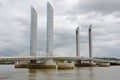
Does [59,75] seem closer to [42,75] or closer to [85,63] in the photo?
[42,75]

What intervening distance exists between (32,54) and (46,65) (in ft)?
24.3

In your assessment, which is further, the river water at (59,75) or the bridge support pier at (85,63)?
the bridge support pier at (85,63)

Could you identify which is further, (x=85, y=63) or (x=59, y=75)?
(x=85, y=63)

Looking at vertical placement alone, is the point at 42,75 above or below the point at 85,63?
below

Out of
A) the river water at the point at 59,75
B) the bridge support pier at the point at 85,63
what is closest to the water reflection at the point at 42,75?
the river water at the point at 59,75

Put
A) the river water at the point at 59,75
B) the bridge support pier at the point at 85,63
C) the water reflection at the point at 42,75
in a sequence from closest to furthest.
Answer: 1. the river water at the point at 59,75
2. the water reflection at the point at 42,75
3. the bridge support pier at the point at 85,63

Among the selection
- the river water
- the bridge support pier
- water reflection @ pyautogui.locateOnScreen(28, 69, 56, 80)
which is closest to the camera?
the river water

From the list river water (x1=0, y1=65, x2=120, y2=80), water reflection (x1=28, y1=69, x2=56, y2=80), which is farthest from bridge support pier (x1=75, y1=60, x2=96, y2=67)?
water reflection (x1=28, y1=69, x2=56, y2=80)

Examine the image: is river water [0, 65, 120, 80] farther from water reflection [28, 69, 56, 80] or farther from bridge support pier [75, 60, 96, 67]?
bridge support pier [75, 60, 96, 67]

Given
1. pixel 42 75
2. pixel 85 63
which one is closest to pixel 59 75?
pixel 42 75

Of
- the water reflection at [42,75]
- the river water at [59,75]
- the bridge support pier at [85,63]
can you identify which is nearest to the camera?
the river water at [59,75]

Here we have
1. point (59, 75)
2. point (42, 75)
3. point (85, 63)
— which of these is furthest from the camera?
point (85, 63)

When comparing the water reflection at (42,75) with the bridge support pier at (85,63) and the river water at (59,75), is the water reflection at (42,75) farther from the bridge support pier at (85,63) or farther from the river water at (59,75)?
the bridge support pier at (85,63)

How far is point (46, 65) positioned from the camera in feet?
413
